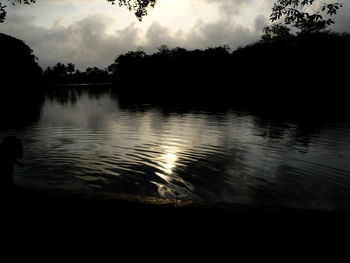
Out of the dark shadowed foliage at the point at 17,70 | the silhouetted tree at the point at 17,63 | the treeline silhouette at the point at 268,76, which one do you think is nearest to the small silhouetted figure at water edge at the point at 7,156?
the treeline silhouette at the point at 268,76

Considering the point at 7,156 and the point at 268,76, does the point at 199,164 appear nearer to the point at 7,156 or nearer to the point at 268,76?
the point at 7,156

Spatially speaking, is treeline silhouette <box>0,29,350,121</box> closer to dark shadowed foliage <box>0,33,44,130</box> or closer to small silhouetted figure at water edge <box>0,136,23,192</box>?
dark shadowed foliage <box>0,33,44,130</box>

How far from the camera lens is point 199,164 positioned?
33.3 ft

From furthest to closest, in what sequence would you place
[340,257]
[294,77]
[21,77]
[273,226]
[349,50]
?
[21,77] → [294,77] → [349,50] → [273,226] → [340,257]

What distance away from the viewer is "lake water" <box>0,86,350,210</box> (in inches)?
302

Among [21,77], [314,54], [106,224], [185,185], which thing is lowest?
[185,185]

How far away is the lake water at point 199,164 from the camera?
Answer: 25.2 ft

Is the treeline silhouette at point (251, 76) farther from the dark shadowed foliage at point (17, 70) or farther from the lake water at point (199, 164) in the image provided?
the lake water at point (199, 164)

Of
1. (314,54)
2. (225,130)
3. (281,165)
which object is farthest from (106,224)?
(314,54)

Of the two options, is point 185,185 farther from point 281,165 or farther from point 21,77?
point 21,77

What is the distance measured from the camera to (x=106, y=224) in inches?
136

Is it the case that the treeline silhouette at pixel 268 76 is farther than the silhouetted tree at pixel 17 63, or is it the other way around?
the silhouetted tree at pixel 17 63

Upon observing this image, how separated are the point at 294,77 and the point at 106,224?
198 ft

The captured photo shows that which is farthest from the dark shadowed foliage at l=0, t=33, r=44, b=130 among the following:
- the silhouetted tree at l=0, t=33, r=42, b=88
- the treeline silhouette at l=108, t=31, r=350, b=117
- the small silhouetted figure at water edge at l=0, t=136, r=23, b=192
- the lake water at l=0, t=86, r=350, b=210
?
the small silhouetted figure at water edge at l=0, t=136, r=23, b=192
